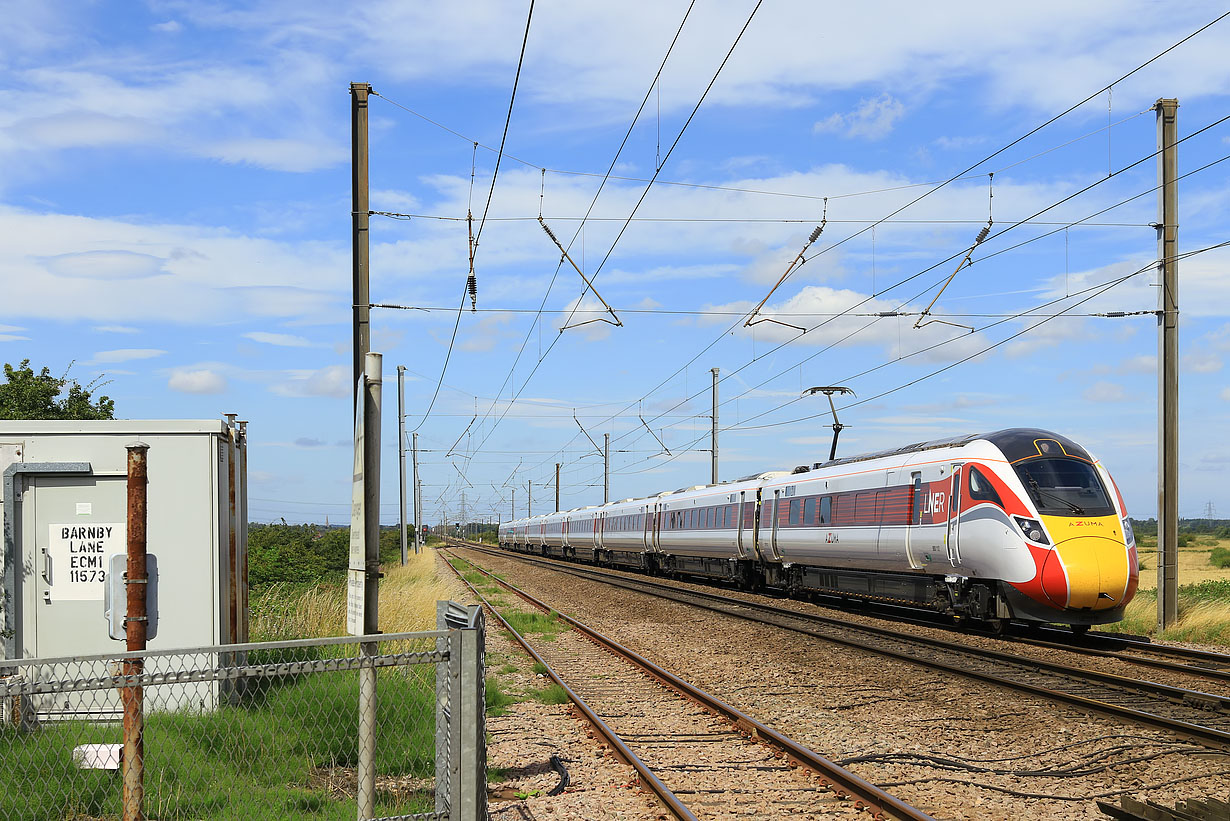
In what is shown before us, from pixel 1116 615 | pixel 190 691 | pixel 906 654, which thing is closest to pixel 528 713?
pixel 190 691

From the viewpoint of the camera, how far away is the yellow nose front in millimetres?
16328

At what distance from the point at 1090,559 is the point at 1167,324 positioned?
502 cm

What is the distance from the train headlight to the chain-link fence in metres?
10.0

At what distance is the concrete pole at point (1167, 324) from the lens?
741 inches

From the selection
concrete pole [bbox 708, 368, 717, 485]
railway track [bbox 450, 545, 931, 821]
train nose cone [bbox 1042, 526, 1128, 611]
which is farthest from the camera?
concrete pole [bbox 708, 368, 717, 485]

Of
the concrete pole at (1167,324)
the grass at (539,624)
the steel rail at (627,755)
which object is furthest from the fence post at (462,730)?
the concrete pole at (1167,324)

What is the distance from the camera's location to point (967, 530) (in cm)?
1762

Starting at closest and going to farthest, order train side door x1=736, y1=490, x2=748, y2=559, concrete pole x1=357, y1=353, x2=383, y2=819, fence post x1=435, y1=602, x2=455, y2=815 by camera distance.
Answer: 1. fence post x1=435, y1=602, x2=455, y2=815
2. concrete pole x1=357, y1=353, x2=383, y2=819
3. train side door x1=736, y1=490, x2=748, y2=559

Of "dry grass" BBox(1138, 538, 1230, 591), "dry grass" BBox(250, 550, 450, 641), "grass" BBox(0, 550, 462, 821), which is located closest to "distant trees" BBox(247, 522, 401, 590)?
"dry grass" BBox(250, 550, 450, 641)

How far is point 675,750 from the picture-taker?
30.9ft

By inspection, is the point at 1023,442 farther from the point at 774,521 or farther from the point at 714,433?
the point at 714,433

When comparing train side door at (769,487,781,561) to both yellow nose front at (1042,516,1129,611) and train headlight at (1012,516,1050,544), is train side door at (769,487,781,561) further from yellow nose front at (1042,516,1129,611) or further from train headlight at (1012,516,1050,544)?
yellow nose front at (1042,516,1129,611)

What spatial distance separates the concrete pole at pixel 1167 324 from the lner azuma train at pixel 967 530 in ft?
7.05

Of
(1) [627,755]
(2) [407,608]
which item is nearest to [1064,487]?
(1) [627,755]
